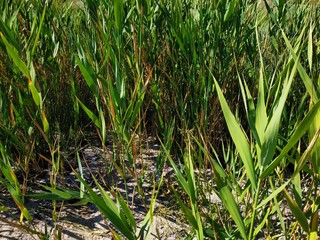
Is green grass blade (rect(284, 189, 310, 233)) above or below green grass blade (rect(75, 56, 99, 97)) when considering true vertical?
below

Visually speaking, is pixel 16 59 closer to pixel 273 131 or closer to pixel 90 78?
pixel 90 78

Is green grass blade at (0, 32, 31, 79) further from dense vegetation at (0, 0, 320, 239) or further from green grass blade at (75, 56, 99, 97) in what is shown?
green grass blade at (75, 56, 99, 97)

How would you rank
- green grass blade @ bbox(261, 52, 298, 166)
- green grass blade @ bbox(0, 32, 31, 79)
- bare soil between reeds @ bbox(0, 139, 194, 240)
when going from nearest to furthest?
1. green grass blade @ bbox(261, 52, 298, 166)
2. green grass blade @ bbox(0, 32, 31, 79)
3. bare soil between reeds @ bbox(0, 139, 194, 240)

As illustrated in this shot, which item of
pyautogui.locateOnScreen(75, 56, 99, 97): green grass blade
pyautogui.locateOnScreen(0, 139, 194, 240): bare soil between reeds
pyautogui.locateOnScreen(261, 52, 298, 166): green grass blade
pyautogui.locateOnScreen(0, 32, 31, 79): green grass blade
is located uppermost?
pyautogui.locateOnScreen(0, 32, 31, 79): green grass blade

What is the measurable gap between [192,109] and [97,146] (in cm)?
35

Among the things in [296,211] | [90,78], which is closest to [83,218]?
[90,78]

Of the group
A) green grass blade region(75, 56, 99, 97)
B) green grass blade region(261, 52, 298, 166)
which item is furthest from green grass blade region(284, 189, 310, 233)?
green grass blade region(75, 56, 99, 97)

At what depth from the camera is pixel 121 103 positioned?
38.4 inches

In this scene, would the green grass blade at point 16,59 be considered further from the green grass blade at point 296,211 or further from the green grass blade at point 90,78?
the green grass blade at point 296,211

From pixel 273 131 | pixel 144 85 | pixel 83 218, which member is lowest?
pixel 83 218

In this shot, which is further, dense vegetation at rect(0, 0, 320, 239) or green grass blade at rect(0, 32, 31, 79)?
dense vegetation at rect(0, 0, 320, 239)

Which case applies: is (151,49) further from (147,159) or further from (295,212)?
(295,212)

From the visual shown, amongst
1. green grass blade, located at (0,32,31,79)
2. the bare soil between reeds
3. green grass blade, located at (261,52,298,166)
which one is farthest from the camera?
the bare soil between reeds

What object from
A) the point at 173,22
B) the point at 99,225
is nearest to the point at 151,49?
the point at 173,22
